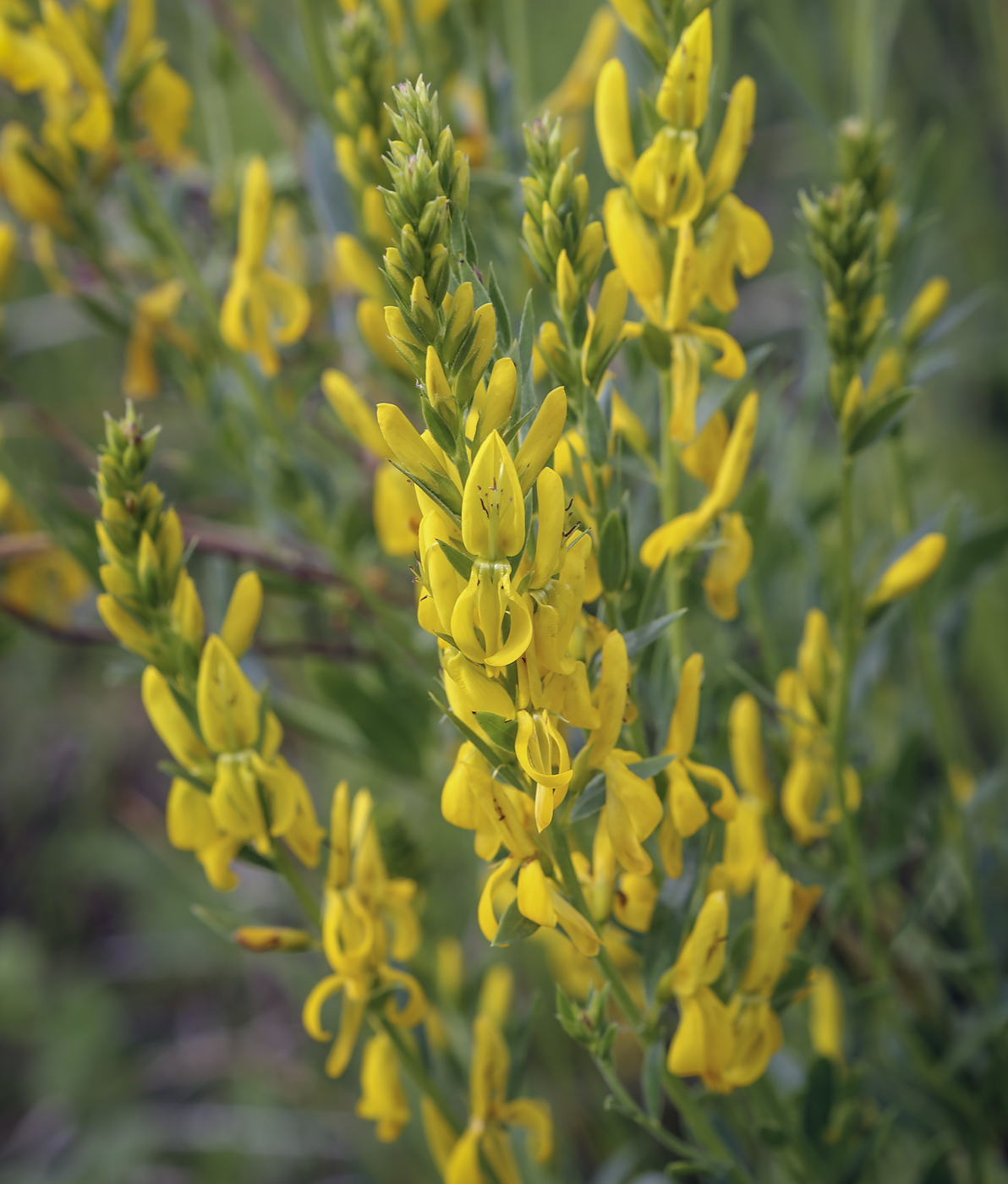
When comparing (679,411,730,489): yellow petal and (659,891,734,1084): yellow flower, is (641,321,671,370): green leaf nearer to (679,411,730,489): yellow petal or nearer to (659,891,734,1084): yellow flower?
(679,411,730,489): yellow petal

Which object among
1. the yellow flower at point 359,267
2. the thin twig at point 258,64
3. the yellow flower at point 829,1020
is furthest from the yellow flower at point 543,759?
the thin twig at point 258,64

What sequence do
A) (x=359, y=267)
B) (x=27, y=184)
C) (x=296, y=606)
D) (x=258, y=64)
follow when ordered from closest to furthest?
1. (x=359, y=267)
2. (x=27, y=184)
3. (x=258, y=64)
4. (x=296, y=606)

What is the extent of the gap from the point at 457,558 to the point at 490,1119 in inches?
17.5

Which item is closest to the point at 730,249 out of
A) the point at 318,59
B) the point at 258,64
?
the point at 318,59

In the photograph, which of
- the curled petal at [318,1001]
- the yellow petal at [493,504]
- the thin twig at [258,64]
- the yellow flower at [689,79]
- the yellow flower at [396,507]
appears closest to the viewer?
the yellow petal at [493,504]

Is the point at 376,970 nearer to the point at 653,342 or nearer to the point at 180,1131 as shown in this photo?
the point at 653,342

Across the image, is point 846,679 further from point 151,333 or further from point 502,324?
point 151,333

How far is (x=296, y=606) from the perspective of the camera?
4.43 feet

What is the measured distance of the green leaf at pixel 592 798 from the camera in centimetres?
44

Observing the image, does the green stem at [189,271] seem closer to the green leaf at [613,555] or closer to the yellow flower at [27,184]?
the yellow flower at [27,184]

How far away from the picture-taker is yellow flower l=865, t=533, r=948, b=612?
607 millimetres

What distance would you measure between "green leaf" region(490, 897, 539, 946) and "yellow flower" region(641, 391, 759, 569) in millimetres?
192

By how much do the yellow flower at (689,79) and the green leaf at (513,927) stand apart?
1.22ft

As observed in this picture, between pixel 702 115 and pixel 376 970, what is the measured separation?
48cm
